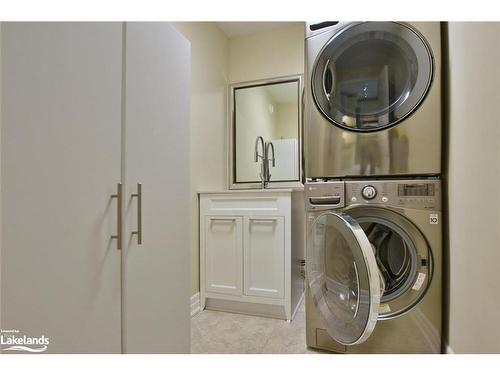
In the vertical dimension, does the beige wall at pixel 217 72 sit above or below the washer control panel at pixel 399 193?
above

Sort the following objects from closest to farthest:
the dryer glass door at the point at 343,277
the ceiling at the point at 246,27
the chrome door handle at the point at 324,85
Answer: the dryer glass door at the point at 343,277
the chrome door handle at the point at 324,85
the ceiling at the point at 246,27

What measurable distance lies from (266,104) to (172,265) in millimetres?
2014

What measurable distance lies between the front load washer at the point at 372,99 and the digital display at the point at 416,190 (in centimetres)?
6

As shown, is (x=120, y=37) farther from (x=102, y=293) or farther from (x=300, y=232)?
(x=300, y=232)

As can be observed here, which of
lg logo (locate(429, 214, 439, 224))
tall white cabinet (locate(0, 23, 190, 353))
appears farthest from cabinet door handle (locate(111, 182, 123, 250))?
lg logo (locate(429, 214, 439, 224))

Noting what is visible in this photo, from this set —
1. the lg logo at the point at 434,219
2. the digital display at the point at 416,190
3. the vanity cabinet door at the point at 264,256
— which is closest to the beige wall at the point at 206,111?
the vanity cabinet door at the point at 264,256

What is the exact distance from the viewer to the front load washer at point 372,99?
4.15ft

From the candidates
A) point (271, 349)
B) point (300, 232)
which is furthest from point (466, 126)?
point (271, 349)

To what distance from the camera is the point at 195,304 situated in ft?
6.48

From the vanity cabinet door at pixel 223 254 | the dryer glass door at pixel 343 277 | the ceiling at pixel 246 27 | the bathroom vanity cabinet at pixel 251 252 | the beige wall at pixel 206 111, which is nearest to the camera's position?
the dryer glass door at pixel 343 277

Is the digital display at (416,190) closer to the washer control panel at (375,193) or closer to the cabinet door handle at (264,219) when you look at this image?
the washer control panel at (375,193)

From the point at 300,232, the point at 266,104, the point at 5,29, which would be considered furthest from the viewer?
the point at 266,104

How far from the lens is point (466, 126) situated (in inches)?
42.5

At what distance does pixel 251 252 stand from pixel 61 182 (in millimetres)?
1429
